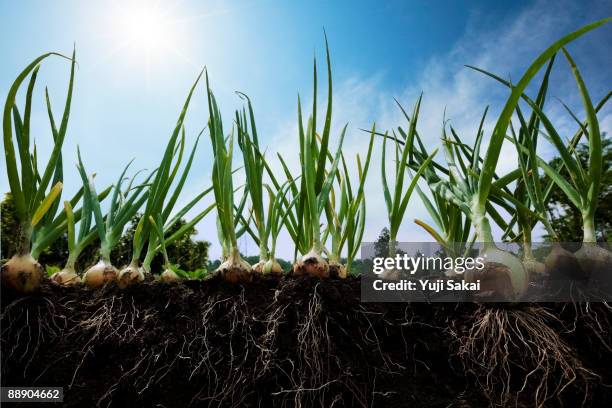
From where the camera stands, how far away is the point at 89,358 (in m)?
1.19

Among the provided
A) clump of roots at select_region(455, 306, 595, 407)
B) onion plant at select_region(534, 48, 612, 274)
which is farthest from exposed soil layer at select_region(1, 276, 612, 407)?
onion plant at select_region(534, 48, 612, 274)

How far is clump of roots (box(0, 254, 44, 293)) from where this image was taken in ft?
4.07

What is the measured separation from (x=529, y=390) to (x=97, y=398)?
1.16 metres

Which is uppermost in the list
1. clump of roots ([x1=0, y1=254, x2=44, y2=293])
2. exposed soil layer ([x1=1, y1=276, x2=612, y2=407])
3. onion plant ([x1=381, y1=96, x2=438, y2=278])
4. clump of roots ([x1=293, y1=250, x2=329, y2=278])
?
onion plant ([x1=381, y1=96, x2=438, y2=278])

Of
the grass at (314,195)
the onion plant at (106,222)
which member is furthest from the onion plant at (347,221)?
the onion plant at (106,222)

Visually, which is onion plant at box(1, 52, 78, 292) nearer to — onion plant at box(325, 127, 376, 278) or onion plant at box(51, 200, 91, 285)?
onion plant at box(51, 200, 91, 285)

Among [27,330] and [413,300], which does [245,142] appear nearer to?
[413,300]

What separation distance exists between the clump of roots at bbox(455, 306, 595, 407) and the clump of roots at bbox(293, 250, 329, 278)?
1.40 feet

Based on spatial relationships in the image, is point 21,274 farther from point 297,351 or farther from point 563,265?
point 563,265

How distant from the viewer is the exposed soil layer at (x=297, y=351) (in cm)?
106

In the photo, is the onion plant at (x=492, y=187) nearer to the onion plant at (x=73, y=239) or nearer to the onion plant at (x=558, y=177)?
the onion plant at (x=558, y=177)

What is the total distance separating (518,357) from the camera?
1081 mm

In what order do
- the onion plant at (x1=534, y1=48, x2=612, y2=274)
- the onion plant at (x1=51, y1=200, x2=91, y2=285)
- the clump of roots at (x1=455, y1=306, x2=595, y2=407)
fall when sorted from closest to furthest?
the clump of roots at (x1=455, y1=306, x2=595, y2=407) → the onion plant at (x1=534, y1=48, x2=612, y2=274) → the onion plant at (x1=51, y1=200, x2=91, y2=285)

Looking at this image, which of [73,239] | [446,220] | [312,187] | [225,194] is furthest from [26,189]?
[446,220]
